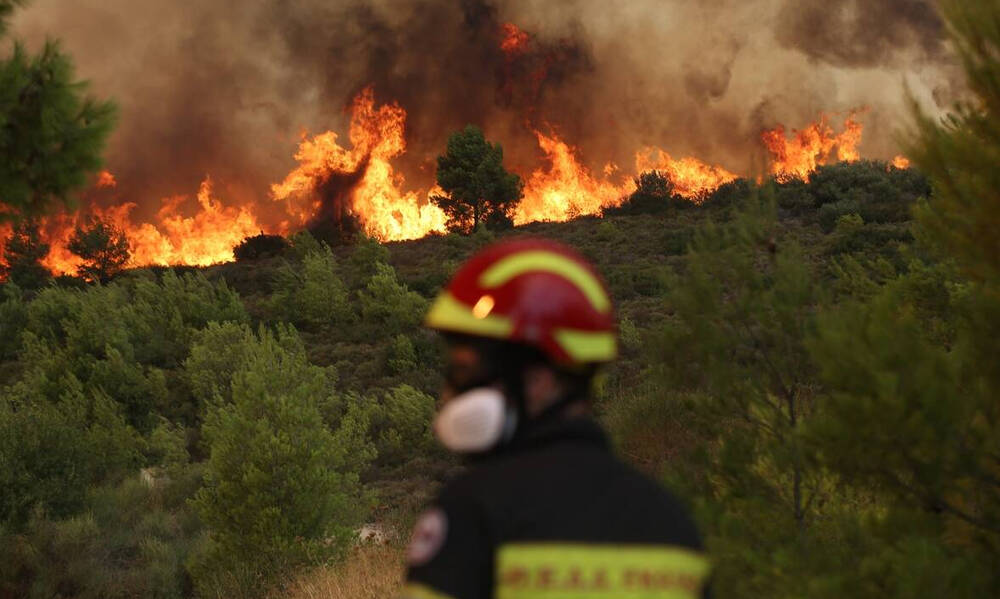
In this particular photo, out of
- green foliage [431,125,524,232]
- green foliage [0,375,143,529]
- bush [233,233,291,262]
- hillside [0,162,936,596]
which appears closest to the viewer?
hillside [0,162,936,596]

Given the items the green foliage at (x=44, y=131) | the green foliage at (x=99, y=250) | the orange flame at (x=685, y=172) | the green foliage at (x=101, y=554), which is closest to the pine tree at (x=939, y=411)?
the green foliage at (x=44, y=131)

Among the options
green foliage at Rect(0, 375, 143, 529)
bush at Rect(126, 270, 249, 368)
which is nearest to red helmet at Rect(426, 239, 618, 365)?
green foliage at Rect(0, 375, 143, 529)

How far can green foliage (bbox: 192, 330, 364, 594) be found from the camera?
11164 millimetres

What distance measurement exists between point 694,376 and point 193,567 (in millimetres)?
9147

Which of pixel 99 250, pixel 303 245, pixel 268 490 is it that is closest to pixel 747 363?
pixel 268 490

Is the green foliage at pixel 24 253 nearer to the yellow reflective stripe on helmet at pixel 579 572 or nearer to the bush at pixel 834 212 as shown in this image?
the bush at pixel 834 212

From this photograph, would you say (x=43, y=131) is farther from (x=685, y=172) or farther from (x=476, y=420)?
(x=685, y=172)

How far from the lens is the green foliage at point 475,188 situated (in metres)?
53.2

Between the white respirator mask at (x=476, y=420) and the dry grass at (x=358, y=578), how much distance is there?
784 centimetres

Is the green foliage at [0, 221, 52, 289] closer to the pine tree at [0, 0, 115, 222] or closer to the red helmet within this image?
the pine tree at [0, 0, 115, 222]

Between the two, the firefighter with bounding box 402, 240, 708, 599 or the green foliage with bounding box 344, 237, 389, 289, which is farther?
the green foliage with bounding box 344, 237, 389, 289

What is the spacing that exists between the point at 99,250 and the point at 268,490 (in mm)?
43431

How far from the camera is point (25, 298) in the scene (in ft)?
137

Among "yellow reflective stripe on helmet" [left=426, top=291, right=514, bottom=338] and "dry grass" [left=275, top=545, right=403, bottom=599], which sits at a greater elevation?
"yellow reflective stripe on helmet" [left=426, top=291, right=514, bottom=338]
